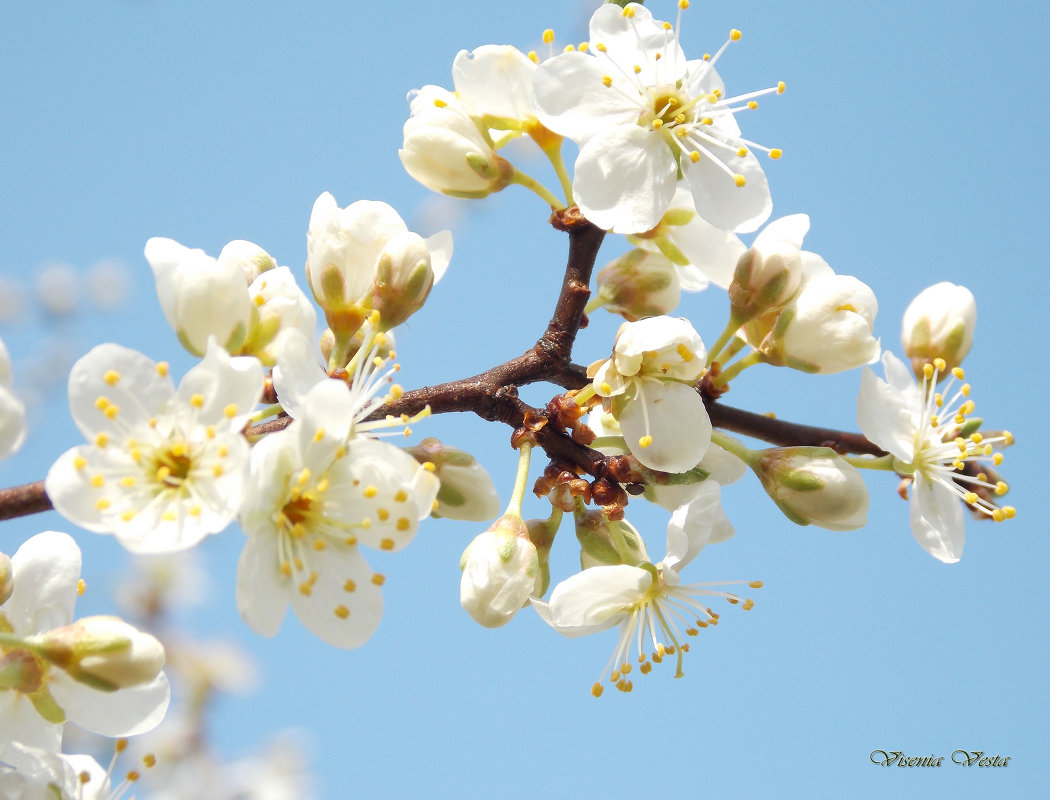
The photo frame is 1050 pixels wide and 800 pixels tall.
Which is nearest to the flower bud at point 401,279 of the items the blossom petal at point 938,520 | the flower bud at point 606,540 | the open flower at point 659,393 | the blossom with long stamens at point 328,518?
the blossom with long stamens at point 328,518

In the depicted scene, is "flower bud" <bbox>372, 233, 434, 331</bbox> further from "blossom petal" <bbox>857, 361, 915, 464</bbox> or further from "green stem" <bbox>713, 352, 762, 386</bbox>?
"blossom petal" <bbox>857, 361, 915, 464</bbox>

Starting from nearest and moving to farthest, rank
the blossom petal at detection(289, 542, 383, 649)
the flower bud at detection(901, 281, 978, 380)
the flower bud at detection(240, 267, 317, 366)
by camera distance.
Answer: the blossom petal at detection(289, 542, 383, 649) < the flower bud at detection(240, 267, 317, 366) < the flower bud at detection(901, 281, 978, 380)

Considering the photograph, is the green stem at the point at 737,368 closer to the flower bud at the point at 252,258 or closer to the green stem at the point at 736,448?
the green stem at the point at 736,448

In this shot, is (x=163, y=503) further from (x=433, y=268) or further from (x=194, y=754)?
(x=194, y=754)

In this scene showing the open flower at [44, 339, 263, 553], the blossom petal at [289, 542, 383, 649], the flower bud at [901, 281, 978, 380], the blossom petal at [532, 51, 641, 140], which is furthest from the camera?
the flower bud at [901, 281, 978, 380]

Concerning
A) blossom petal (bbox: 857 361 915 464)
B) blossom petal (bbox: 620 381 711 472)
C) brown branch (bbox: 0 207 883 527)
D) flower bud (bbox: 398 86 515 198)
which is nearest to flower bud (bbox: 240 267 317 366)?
brown branch (bbox: 0 207 883 527)

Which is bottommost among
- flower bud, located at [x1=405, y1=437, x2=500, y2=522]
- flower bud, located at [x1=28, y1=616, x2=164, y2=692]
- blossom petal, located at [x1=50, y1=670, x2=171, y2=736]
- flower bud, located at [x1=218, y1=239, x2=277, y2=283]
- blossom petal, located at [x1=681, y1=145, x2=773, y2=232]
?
blossom petal, located at [x1=50, y1=670, x2=171, y2=736]
